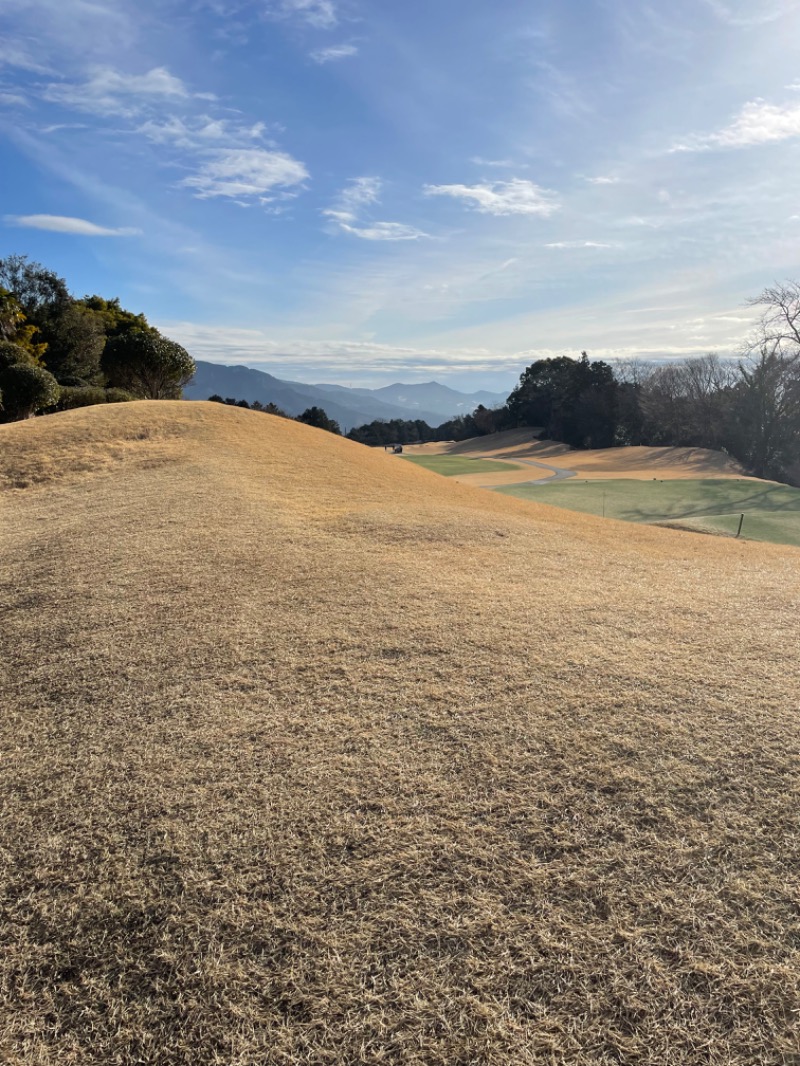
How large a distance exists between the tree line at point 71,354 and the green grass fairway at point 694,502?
15.7 meters

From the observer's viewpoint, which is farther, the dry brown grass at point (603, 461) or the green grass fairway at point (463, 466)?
the green grass fairway at point (463, 466)

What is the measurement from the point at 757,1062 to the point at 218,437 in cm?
1625

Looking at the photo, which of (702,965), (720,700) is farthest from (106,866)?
(720,700)

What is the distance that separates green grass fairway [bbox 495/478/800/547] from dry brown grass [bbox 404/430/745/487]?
460 centimetres

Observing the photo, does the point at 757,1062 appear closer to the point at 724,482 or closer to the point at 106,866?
the point at 106,866

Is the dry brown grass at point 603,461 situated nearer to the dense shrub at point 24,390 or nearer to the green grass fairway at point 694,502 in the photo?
the green grass fairway at point 694,502

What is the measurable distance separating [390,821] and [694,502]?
24405 millimetres

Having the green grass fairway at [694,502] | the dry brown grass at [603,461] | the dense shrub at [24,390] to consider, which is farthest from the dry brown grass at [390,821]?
the dry brown grass at [603,461]

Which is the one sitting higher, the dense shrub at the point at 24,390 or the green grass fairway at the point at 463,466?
the dense shrub at the point at 24,390

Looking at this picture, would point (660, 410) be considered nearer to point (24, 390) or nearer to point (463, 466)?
point (463, 466)

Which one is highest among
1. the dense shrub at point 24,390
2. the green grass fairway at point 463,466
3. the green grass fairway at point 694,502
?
the dense shrub at point 24,390

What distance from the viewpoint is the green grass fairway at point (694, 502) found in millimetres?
17781

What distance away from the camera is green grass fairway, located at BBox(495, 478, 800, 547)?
17781 mm

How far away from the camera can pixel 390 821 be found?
9.68 ft
